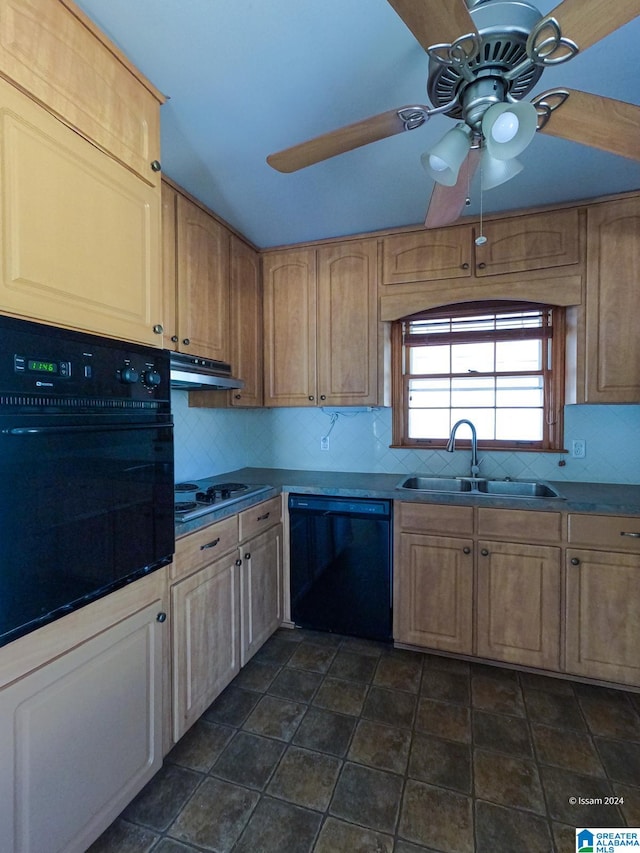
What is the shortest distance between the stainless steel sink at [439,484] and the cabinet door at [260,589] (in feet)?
2.84

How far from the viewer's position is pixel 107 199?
1.25 m

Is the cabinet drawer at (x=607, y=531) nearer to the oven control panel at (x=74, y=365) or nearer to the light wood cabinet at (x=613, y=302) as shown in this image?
the light wood cabinet at (x=613, y=302)

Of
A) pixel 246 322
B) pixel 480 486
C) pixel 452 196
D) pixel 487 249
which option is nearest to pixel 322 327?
pixel 246 322

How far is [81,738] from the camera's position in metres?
1.15

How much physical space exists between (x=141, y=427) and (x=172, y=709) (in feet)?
3.62

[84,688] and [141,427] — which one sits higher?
[141,427]

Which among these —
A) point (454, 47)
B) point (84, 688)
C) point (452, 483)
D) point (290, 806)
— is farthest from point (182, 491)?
point (454, 47)

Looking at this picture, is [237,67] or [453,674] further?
[453,674]

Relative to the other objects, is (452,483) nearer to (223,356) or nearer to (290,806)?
(223,356)

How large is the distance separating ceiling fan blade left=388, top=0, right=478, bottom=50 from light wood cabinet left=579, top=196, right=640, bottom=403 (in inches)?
66.1

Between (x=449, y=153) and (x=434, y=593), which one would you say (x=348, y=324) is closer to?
(x=449, y=153)

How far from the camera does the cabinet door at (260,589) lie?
210cm

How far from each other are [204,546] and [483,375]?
6.52 ft

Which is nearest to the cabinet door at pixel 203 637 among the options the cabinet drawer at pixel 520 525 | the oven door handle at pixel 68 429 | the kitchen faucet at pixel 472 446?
the oven door handle at pixel 68 429
